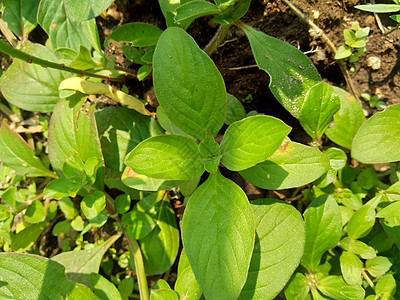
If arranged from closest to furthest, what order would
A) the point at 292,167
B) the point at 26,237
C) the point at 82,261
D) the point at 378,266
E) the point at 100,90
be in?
the point at 292,167 < the point at 378,266 < the point at 100,90 < the point at 82,261 < the point at 26,237

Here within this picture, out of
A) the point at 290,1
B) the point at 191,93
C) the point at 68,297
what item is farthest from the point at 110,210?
the point at 290,1

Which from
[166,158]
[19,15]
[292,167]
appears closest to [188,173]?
[166,158]

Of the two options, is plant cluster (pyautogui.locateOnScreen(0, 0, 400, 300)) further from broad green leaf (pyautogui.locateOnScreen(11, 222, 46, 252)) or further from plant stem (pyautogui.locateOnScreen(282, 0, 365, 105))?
plant stem (pyautogui.locateOnScreen(282, 0, 365, 105))

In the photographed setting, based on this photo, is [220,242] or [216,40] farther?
[216,40]

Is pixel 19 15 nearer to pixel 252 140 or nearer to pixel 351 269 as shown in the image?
pixel 252 140

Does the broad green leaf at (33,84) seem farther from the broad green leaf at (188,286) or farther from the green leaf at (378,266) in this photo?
the green leaf at (378,266)

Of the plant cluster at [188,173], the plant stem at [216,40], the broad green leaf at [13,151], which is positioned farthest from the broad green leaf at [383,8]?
the broad green leaf at [13,151]
